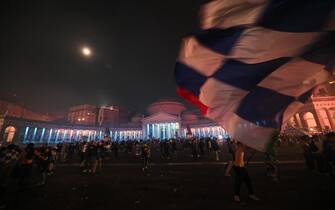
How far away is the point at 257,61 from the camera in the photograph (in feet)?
14.3

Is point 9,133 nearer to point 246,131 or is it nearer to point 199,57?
point 199,57

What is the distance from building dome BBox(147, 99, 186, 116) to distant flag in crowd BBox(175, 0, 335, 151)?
88.4 meters

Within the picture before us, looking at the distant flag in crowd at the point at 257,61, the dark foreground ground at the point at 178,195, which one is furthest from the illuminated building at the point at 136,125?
the distant flag in crowd at the point at 257,61

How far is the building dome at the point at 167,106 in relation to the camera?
94.6 m

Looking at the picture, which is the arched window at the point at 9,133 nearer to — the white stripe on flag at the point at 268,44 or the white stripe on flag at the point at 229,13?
the white stripe on flag at the point at 229,13

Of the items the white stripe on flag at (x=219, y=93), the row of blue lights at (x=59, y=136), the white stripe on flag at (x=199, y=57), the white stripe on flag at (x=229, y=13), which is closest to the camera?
the white stripe on flag at (x=229, y=13)

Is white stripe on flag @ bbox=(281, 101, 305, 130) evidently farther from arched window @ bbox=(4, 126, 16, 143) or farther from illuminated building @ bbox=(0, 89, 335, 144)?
arched window @ bbox=(4, 126, 16, 143)

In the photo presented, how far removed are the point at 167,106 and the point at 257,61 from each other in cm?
9090

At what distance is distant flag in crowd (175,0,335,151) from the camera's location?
3.77 meters

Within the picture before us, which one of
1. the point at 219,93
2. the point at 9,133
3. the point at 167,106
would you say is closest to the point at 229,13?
the point at 219,93

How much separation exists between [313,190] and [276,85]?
516cm

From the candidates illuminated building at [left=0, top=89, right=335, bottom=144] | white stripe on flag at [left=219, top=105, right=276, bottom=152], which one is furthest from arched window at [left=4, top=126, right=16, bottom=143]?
white stripe on flag at [left=219, top=105, right=276, bottom=152]

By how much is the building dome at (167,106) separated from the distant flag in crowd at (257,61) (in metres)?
88.4

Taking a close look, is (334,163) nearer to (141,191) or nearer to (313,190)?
(313,190)
